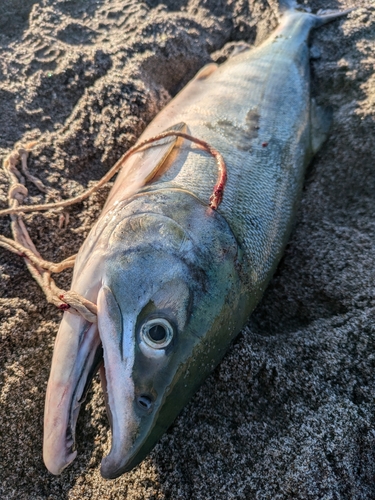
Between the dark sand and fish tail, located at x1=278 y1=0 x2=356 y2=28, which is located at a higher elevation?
fish tail, located at x1=278 y1=0 x2=356 y2=28

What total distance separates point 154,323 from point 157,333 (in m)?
0.05

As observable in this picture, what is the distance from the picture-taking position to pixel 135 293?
1.67 meters

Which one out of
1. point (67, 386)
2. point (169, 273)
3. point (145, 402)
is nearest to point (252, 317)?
point (169, 273)

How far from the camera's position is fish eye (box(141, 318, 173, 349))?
1609mm

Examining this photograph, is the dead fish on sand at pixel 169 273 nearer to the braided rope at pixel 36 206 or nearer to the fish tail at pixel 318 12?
the braided rope at pixel 36 206

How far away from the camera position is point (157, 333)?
5.34 ft

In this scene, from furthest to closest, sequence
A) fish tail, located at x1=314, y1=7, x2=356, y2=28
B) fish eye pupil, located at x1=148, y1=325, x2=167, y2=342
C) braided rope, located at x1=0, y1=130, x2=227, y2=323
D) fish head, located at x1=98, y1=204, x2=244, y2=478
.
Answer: fish tail, located at x1=314, y1=7, x2=356, y2=28
braided rope, located at x1=0, y1=130, x2=227, y2=323
fish eye pupil, located at x1=148, y1=325, x2=167, y2=342
fish head, located at x1=98, y1=204, x2=244, y2=478

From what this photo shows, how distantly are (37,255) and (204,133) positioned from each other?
4.55 feet

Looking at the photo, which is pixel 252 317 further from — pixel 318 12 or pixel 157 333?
pixel 318 12

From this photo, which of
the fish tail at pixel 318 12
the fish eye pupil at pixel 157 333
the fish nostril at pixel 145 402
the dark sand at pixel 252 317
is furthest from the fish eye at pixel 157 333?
the fish tail at pixel 318 12

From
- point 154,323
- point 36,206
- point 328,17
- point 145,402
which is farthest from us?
point 328,17

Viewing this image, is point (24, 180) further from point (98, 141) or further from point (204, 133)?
point (204, 133)

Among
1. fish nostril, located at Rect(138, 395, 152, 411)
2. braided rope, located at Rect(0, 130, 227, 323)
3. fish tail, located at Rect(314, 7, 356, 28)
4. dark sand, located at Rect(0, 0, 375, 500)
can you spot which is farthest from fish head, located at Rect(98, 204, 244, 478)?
fish tail, located at Rect(314, 7, 356, 28)

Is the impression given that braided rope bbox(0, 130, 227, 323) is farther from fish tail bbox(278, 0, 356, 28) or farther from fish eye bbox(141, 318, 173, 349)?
fish tail bbox(278, 0, 356, 28)
